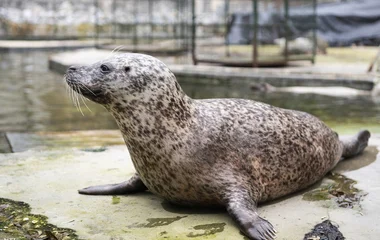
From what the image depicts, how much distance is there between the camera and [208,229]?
3508 mm

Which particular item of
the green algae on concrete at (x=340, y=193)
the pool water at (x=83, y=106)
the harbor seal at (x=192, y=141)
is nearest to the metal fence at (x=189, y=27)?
the pool water at (x=83, y=106)

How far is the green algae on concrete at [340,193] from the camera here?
3.99 metres

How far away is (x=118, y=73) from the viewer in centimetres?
363

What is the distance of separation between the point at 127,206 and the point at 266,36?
16.2 meters

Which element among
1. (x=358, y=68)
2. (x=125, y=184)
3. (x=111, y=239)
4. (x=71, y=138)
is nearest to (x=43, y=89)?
(x=71, y=138)

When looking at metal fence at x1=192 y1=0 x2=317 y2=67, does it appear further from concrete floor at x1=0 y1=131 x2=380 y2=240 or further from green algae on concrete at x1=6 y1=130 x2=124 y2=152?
concrete floor at x1=0 y1=131 x2=380 y2=240

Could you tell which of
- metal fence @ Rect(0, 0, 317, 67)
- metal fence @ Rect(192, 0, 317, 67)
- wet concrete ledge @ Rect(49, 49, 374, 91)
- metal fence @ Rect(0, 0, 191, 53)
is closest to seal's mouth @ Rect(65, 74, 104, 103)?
metal fence @ Rect(0, 0, 317, 67)

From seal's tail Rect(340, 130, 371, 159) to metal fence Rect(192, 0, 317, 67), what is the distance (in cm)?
855

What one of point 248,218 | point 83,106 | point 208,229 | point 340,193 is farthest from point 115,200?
point 83,106

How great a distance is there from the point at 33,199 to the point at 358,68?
36.7 ft

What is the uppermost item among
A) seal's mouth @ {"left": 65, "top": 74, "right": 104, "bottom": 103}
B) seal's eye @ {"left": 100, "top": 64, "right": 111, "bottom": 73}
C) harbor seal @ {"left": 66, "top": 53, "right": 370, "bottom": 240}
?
seal's eye @ {"left": 100, "top": 64, "right": 111, "bottom": 73}

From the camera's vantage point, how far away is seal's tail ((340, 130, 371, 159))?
514 centimetres

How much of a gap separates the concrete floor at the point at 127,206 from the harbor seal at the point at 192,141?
12 centimetres

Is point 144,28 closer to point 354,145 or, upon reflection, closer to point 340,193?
point 354,145
